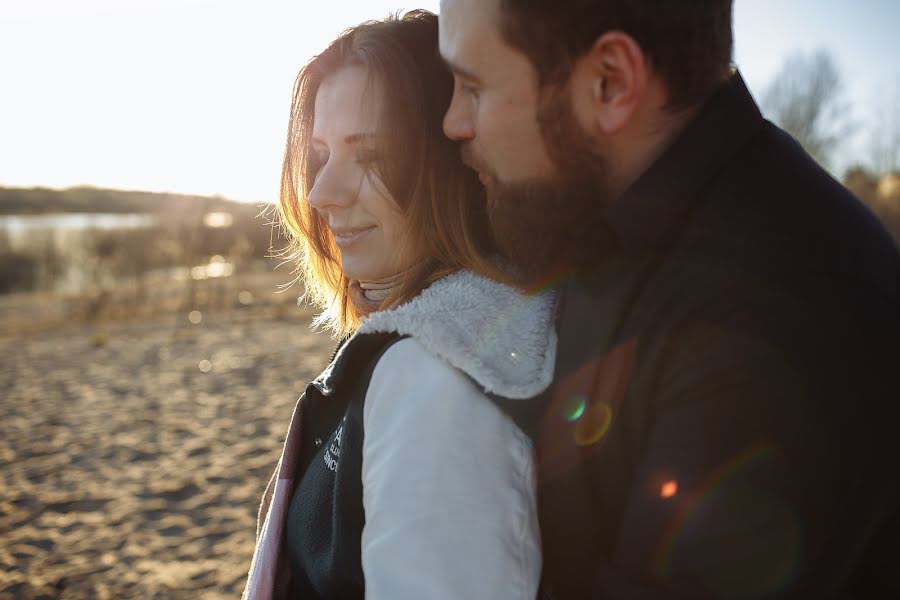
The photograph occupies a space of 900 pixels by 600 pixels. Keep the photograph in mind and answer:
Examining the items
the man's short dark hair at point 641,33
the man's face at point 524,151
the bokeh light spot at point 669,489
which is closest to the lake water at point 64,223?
the man's face at point 524,151

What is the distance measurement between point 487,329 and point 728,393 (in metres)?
0.43

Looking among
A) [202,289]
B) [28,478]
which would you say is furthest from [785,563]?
[202,289]

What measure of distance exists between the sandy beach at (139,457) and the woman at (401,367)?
2.87 m

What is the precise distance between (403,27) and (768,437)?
134 centimetres

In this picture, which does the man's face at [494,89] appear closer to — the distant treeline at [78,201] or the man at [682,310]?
the man at [682,310]

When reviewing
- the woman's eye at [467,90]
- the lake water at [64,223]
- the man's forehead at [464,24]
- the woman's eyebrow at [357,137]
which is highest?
the lake water at [64,223]

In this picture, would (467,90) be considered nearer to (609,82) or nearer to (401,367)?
(609,82)

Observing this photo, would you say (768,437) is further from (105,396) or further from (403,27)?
(105,396)

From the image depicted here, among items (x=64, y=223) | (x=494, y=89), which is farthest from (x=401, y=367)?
(x=64, y=223)

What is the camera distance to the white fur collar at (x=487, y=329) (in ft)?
3.68

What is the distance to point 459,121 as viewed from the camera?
4.86 feet

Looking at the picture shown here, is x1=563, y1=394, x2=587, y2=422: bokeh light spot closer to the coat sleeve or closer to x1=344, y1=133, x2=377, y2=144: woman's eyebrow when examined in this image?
the coat sleeve

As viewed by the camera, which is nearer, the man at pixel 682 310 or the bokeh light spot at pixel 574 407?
the man at pixel 682 310

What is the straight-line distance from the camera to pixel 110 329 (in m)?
12.1
